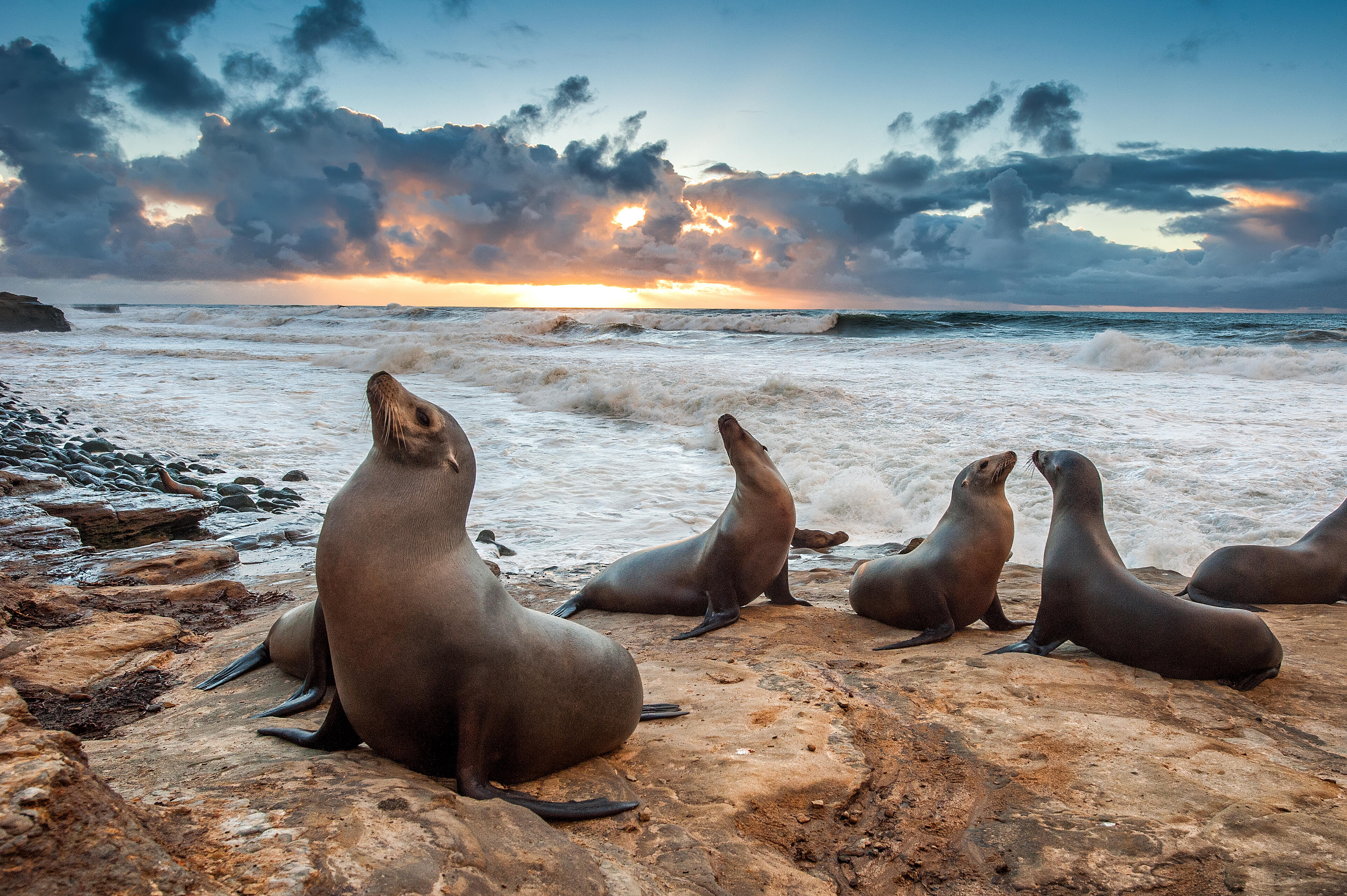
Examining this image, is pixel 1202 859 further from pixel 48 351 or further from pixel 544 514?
pixel 48 351

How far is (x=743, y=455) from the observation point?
6.54 m

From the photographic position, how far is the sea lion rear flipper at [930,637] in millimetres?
5332

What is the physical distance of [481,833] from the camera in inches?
90.7

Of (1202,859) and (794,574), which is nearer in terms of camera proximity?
(1202,859)

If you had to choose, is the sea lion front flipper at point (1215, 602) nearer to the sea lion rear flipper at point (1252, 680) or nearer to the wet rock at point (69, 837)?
the sea lion rear flipper at point (1252, 680)

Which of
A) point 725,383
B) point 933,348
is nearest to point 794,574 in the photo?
point 725,383

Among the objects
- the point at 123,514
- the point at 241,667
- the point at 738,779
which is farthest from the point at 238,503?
the point at 738,779

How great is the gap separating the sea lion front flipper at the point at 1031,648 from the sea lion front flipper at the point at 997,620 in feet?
2.23

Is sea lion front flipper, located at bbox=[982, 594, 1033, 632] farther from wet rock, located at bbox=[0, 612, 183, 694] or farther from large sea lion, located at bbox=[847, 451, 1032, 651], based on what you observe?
wet rock, located at bbox=[0, 612, 183, 694]

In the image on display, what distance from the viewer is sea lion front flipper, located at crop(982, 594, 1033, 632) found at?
5.91m

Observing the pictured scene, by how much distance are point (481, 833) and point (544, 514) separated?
7.52 meters

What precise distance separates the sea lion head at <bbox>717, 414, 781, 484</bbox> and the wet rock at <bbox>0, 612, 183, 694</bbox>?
13.0ft

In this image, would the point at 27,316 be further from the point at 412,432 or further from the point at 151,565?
the point at 412,432

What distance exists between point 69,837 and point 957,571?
516 cm
